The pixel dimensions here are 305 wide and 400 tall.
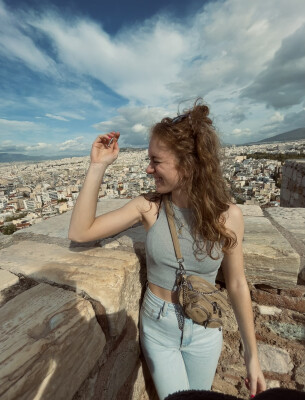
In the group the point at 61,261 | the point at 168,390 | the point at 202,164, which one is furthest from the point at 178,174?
the point at 168,390

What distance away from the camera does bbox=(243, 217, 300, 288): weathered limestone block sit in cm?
136

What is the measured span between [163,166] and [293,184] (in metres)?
5.31

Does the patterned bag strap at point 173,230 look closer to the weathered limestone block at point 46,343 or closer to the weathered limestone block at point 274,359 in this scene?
the weathered limestone block at point 46,343

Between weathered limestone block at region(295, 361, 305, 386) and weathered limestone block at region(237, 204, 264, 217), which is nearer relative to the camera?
weathered limestone block at region(295, 361, 305, 386)

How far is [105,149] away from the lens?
4.66ft

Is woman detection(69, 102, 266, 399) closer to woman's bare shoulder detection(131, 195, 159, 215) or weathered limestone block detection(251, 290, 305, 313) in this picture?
woman's bare shoulder detection(131, 195, 159, 215)

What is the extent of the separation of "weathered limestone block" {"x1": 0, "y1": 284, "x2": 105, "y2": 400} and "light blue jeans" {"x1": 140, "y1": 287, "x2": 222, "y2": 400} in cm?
34

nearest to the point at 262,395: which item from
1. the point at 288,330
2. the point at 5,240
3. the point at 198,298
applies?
the point at 198,298

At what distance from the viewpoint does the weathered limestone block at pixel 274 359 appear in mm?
1523

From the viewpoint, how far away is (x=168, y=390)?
1.18 metres

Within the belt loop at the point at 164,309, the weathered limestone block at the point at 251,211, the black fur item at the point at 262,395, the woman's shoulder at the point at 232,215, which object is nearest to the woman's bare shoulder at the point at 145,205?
the woman's shoulder at the point at 232,215

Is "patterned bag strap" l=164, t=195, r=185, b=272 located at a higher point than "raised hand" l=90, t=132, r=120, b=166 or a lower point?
lower

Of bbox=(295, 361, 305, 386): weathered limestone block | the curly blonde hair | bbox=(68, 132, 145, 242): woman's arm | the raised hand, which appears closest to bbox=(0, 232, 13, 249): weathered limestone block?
bbox=(68, 132, 145, 242): woman's arm

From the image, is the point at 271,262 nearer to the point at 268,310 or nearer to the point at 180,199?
the point at 268,310
